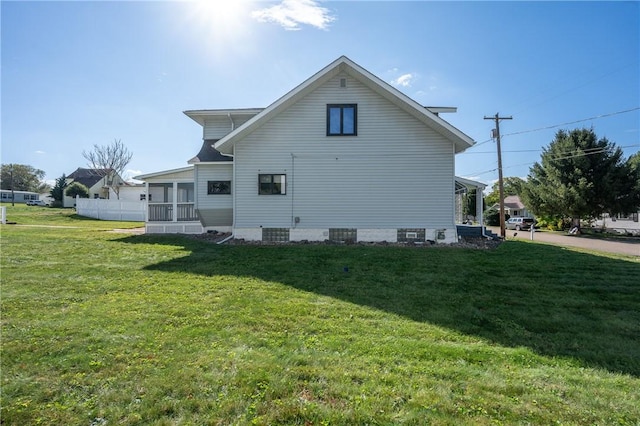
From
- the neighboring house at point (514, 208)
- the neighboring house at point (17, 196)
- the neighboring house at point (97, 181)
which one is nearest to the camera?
the neighboring house at point (97, 181)

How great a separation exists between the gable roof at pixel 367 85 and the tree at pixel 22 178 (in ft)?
285

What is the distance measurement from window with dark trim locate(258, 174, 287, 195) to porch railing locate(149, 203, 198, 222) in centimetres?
548

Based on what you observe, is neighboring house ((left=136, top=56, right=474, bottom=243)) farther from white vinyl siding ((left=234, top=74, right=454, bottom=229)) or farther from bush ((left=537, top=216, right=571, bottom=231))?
bush ((left=537, top=216, right=571, bottom=231))

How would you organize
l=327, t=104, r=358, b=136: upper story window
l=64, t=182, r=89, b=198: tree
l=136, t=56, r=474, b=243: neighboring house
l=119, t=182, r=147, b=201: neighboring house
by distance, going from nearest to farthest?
l=136, t=56, r=474, b=243: neighboring house → l=327, t=104, r=358, b=136: upper story window → l=119, t=182, r=147, b=201: neighboring house → l=64, t=182, r=89, b=198: tree

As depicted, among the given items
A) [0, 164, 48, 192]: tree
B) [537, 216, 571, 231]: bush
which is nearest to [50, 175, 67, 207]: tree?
[0, 164, 48, 192]: tree

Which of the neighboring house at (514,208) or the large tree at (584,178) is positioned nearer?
the large tree at (584,178)

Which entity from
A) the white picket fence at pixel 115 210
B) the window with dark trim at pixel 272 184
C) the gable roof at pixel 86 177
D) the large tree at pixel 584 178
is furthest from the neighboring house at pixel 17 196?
the large tree at pixel 584 178

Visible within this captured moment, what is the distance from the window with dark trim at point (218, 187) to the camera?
15281 mm

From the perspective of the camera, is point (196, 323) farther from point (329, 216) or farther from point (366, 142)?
point (366, 142)

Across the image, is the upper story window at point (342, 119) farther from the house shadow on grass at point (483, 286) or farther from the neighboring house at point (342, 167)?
the house shadow on grass at point (483, 286)

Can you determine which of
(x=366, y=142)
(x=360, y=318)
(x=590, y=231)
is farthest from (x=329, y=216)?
(x=590, y=231)

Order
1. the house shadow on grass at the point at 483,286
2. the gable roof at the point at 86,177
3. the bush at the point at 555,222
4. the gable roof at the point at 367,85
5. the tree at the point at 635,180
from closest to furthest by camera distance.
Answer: the house shadow on grass at the point at 483,286 → the gable roof at the point at 367,85 → the tree at the point at 635,180 → the bush at the point at 555,222 → the gable roof at the point at 86,177

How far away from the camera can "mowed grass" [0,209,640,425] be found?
9.43ft

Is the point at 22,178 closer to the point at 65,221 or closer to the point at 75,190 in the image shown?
the point at 75,190
